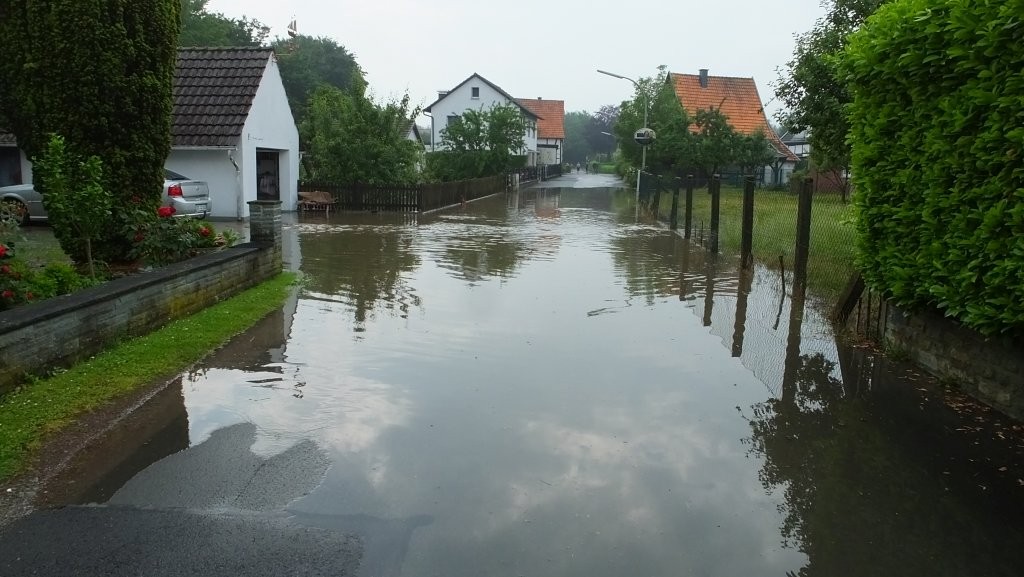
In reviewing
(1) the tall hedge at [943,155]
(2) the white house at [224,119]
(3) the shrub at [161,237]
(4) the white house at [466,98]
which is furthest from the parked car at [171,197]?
(4) the white house at [466,98]

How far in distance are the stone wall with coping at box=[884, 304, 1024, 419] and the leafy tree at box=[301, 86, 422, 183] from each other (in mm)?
22168

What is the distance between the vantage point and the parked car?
19156 mm

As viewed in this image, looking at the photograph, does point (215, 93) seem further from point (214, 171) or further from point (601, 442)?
point (601, 442)

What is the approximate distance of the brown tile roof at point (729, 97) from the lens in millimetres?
53969

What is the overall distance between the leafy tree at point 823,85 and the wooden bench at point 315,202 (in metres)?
16.4

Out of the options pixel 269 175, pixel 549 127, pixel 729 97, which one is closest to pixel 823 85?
pixel 269 175

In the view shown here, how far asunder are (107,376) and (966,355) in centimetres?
698

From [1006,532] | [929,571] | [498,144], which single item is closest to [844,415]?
[1006,532]

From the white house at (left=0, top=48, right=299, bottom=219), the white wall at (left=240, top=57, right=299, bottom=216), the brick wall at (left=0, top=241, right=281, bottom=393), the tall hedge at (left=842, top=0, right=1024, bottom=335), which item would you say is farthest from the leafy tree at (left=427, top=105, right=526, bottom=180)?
the tall hedge at (left=842, top=0, right=1024, bottom=335)

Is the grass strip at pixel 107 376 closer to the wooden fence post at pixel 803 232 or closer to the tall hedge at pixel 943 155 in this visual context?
the tall hedge at pixel 943 155

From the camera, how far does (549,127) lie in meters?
99.8

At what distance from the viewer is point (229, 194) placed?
23781 millimetres

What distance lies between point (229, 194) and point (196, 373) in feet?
58.4

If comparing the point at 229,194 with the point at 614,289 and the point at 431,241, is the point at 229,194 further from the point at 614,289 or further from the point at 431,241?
the point at 614,289
